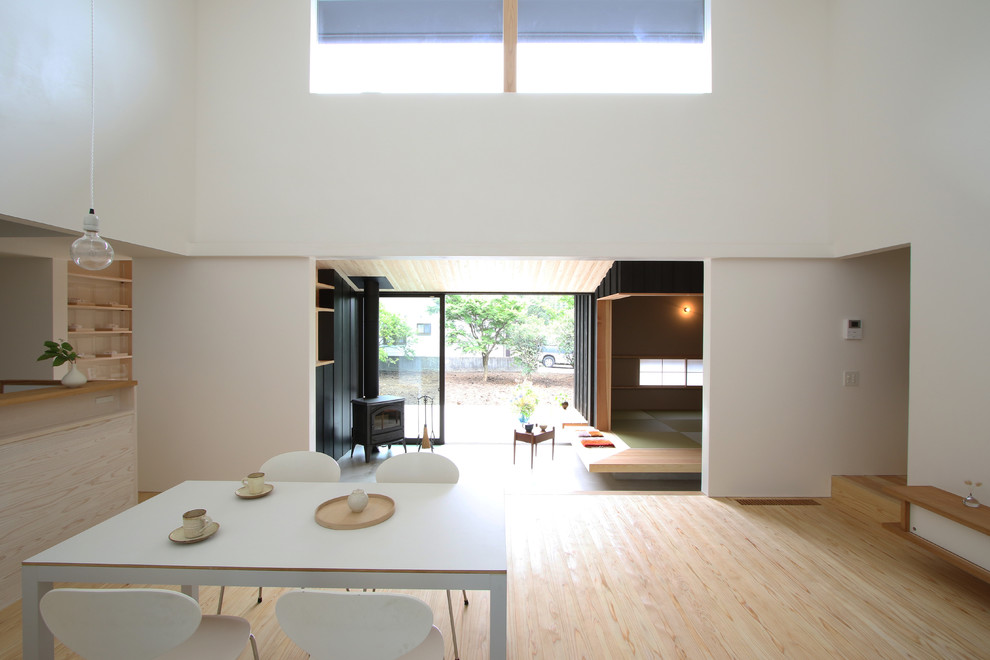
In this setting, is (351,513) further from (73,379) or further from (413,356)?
(413,356)

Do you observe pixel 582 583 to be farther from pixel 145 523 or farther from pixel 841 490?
pixel 841 490

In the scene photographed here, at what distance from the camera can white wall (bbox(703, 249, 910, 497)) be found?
3807 mm

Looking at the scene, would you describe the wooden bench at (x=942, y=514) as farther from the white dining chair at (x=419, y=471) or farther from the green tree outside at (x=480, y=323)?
the green tree outside at (x=480, y=323)

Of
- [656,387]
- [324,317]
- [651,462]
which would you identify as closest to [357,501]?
[324,317]

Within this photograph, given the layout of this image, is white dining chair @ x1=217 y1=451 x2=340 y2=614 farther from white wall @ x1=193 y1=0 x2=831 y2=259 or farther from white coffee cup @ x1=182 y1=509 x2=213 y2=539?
white wall @ x1=193 y1=0 x2=831 y2=259

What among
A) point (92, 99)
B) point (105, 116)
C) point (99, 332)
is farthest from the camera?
point (99, 332)

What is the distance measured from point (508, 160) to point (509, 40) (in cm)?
104

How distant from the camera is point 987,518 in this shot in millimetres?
2328

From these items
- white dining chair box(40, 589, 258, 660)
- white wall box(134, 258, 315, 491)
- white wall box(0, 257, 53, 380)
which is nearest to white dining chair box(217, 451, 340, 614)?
white dining chair box(40, 589, 258, 660)

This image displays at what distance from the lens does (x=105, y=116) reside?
2.90 metres

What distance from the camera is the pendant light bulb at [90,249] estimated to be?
1852mm

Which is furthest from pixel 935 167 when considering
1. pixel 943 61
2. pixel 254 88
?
pixel 254 88

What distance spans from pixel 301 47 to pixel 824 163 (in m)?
4.42

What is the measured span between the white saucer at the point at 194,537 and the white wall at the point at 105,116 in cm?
196
